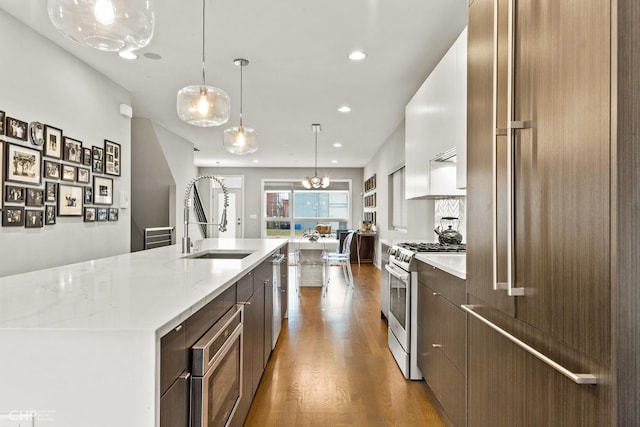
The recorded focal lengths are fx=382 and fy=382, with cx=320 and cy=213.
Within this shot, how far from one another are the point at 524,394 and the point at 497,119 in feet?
3.05

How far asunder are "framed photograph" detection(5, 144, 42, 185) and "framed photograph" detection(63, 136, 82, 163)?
336 millimetres

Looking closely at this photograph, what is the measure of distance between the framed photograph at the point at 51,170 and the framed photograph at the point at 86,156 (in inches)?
14.6

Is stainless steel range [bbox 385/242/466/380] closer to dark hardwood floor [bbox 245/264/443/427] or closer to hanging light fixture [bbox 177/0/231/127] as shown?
dark hardwood floor [bbox 245/264/443/427]

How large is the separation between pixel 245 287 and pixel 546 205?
1436 mm

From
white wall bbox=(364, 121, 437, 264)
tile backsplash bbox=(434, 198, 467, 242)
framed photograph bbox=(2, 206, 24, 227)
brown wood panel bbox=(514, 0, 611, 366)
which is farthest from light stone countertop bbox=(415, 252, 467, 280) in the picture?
framed photograph bbox=(2, 206, 24, 227)

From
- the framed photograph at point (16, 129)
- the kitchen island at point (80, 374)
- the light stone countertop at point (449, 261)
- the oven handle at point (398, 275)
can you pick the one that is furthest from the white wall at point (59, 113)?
the light stone countertop at point (449, 261)

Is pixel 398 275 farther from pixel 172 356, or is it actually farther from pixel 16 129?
pixel 16 129

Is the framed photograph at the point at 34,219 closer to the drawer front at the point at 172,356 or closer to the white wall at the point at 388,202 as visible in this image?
the drawer front at the point at 172,356

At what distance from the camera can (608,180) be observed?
→ 2.78ft

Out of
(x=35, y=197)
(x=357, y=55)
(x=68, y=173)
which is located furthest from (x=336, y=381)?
(x=68, y=173)

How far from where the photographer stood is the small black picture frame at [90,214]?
3854mm

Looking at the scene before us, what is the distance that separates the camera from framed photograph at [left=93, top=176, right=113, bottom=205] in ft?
13.2

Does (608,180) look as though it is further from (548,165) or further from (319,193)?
(319,193)

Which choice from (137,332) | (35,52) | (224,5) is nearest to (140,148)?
(35,52)
